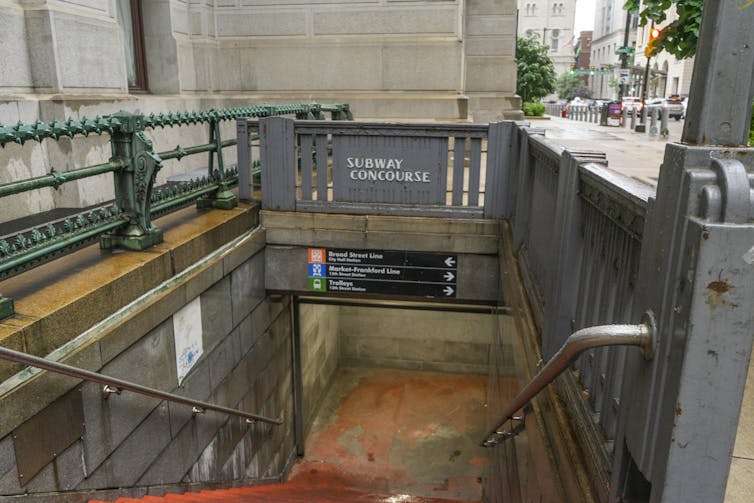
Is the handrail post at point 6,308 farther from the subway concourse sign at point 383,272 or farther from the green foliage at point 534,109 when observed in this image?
the green foliage at point 534,109

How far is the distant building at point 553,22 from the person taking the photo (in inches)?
4180

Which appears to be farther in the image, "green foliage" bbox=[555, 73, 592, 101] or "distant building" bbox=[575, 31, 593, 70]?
"distant building" bbox=[575, 31, 593, 70]

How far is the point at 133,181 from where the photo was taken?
15.6ft

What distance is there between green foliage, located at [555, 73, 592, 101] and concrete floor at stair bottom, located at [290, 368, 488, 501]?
84773mm

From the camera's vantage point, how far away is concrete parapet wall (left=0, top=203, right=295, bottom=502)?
3441 millimetres

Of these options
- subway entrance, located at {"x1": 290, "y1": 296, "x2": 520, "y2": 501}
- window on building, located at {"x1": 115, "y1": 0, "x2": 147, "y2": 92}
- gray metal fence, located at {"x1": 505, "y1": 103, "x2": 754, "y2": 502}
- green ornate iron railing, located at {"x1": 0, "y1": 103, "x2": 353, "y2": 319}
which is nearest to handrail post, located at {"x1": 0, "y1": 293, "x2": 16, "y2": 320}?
green ornate iron railing, located at {"x1": 0, "y1": 103, "x2": 353, "y2": 319}

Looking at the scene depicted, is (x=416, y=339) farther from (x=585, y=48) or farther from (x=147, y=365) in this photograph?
(x=585, y=48)

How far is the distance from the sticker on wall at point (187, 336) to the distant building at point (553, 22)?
110 metres

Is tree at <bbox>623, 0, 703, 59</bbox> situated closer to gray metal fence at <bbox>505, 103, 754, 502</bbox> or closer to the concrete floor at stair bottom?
gray metal fence at <bbox>505, 103, 754, 502</bbox>

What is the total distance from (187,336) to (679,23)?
5.07m

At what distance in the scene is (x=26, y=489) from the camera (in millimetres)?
3350

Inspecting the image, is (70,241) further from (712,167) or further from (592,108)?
(592,108)

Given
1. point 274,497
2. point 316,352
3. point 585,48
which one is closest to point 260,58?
point 316,352

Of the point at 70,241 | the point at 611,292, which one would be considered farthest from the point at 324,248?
the point at 611,292
